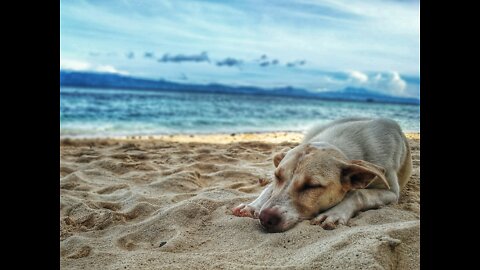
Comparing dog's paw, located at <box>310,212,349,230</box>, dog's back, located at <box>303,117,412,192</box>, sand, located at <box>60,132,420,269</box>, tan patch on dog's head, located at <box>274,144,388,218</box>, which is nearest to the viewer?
sand, located at <box>60,132,420,269</box>

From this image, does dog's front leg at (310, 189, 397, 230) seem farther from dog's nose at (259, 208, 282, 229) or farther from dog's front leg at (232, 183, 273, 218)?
dog's front leg at (232, 183, 273, 218)

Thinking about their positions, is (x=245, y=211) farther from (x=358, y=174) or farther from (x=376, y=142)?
(x=376, y=142)

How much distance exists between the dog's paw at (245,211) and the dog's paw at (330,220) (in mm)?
415

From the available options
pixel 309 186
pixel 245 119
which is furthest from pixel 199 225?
pixel 245 119

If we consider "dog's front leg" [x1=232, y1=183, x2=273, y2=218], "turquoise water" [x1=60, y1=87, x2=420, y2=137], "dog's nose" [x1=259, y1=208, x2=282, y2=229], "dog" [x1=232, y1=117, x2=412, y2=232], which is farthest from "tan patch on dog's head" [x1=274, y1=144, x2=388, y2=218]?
"turquoise water" [x1=60, y1=87, x2=420, y2=137]

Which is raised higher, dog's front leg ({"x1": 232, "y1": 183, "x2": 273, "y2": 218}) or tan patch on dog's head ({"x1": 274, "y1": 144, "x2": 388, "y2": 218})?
tan patch on dog's head ({"x1": 274, "y1": 144, "x2": 388, "y2": 218})

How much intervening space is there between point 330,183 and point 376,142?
66cm

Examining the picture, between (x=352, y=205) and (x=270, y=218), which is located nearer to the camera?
(x=270, y=218)

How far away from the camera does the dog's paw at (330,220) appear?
7.65 feet

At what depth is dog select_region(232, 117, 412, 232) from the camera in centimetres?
240

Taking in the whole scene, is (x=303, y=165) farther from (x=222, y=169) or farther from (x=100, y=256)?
(x=222, y=169)

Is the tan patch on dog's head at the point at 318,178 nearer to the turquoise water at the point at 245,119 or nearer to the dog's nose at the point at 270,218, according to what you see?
the dog's nose at the point at 270,218

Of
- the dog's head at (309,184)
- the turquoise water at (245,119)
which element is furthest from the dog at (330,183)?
the turquoise water at (245,119)

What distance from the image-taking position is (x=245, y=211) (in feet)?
9.07
